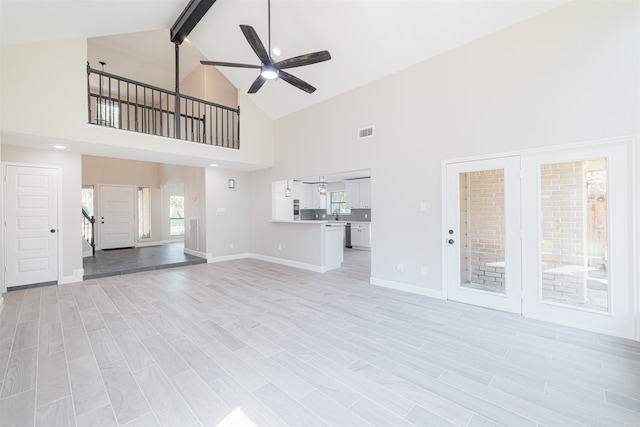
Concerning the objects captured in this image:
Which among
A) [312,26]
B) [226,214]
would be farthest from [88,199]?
[312,26]

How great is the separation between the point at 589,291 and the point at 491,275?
37.2 inches

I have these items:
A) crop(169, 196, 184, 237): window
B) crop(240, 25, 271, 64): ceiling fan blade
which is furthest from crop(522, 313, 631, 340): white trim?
crop(169, 196, 184, 237): window

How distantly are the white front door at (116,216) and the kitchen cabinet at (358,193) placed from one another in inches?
295

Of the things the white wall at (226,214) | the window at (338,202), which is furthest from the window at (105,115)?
the window at (338,202)

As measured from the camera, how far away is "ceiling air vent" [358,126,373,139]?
15.9ft

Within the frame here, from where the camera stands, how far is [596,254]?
9.82 feet

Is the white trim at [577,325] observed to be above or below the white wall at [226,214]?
below

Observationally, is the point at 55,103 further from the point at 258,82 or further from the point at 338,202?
the point at 338,202

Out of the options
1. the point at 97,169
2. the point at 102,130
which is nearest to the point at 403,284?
the point at 102,130

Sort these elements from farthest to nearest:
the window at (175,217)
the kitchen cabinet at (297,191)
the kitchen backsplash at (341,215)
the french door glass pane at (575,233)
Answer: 1. the window at (175,217)
2. the kitchen cabinet at (297,191)
3. the kitchen backsplash at (341,215)
4. the french door glass pane at (575,233)

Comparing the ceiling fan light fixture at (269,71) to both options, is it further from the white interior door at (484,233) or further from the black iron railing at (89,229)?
the black iron railing at (89,229)

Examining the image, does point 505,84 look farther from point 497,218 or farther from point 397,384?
point 397,384

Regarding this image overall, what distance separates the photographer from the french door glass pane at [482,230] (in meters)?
3.61

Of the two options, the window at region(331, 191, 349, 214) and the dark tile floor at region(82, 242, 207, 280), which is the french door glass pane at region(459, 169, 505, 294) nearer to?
the dark tile floor at region(82, 242, 207, 280)
